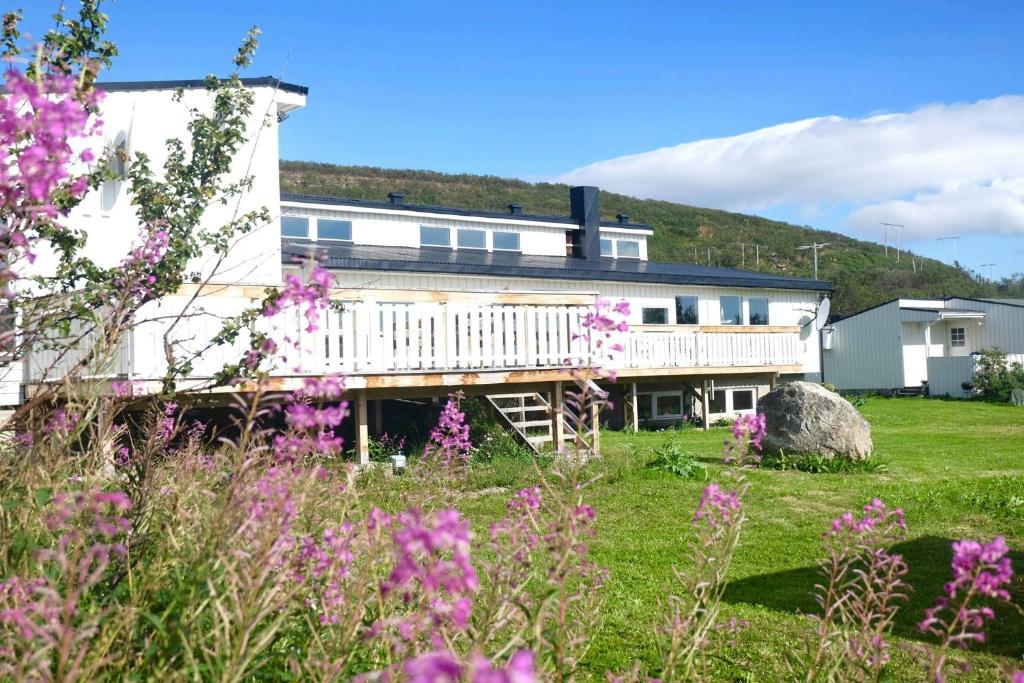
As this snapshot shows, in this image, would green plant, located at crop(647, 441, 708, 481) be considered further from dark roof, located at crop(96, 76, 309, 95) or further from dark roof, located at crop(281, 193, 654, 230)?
dark roof, located at crop(281, 193, 654, 230)

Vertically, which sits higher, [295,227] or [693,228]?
[693,228]

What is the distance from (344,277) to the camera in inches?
758

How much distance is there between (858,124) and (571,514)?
119262 mm

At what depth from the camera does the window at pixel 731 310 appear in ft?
92.7

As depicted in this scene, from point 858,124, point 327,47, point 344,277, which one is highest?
point 858,124

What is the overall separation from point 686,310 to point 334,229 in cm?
1039

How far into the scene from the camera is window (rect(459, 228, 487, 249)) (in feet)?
88.8

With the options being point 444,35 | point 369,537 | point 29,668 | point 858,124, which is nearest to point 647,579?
point 369,537

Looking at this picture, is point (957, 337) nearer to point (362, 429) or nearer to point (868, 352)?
point (868, 352)

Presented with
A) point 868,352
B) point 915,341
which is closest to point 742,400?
point 868,352

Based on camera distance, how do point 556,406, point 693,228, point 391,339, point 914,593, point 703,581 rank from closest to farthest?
point 703,581 → point 914,593 → point 391,339 → point 556,406 → point 693,228

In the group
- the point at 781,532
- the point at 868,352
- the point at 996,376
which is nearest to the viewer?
the point at 781,532

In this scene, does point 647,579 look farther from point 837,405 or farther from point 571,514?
point 837,405

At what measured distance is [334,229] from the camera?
24453mm
